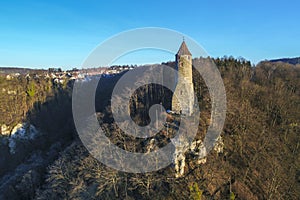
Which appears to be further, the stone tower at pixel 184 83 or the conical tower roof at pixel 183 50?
the conical tower roof at pixel 183 50

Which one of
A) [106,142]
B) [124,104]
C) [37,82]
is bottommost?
[106,142]

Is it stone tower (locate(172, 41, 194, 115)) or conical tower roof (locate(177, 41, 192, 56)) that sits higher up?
conical tower roof (locate(177, 41, 192, 56))

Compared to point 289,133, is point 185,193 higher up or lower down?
lower down

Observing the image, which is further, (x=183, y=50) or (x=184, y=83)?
(x=183, y=50)

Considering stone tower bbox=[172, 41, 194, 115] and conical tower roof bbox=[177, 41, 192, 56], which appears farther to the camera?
conical tower roof bbox=[177, 41, 192, 56]

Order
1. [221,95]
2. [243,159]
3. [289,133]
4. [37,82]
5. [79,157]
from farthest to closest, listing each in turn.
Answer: [37,82] → [289,133] → [221,95] → [243,159] → [79,157]

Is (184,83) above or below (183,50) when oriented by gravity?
below

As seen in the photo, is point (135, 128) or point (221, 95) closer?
point (135, 128)

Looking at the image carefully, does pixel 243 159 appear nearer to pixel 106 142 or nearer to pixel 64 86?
pixel 106 142

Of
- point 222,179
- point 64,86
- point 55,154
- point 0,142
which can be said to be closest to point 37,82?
point 64,86

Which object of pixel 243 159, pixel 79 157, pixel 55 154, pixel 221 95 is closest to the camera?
pixel 79 157

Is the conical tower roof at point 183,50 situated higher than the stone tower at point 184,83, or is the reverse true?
the conical tower roof at point 183,50
